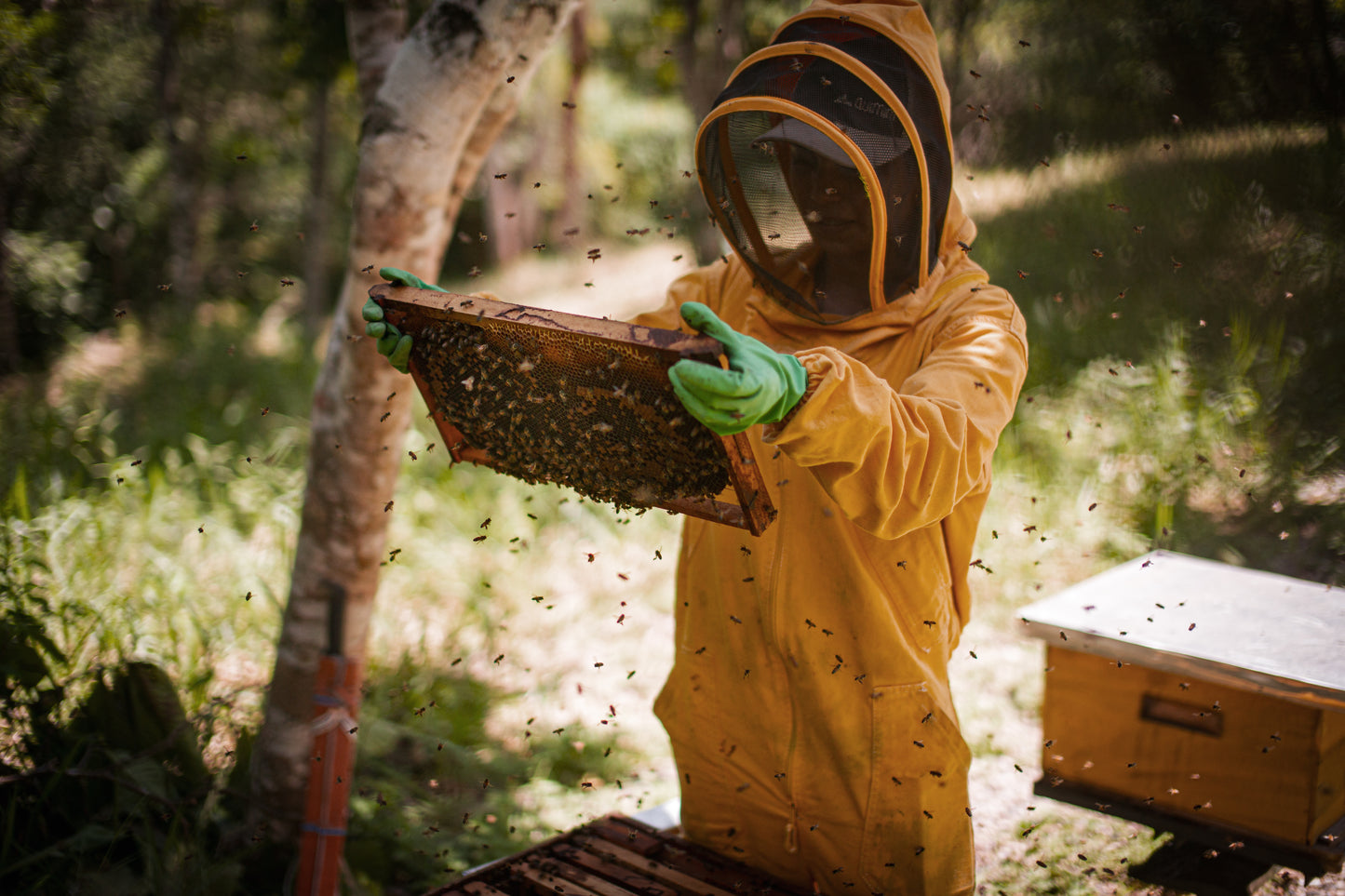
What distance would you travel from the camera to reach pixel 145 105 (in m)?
10.4

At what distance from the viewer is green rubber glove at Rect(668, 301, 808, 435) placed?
1.43 metres

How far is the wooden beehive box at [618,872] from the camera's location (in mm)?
2188

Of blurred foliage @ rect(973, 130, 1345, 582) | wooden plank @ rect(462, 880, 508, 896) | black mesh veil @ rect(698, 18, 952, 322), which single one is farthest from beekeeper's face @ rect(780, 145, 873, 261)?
blurred foliage @ rect(973, 130, 1345, 582)

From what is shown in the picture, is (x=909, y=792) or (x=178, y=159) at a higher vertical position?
(x=178, y=159)

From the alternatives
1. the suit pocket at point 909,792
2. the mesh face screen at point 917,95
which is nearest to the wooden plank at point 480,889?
the suit pocket at point 909,792

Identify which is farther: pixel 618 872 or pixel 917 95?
pixel 618 872

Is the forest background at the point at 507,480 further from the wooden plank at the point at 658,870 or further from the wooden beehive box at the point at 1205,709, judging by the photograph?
the wooden beehive box at the point at 1205,709

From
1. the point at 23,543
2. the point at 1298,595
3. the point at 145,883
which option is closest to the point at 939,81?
the point at 1298,595

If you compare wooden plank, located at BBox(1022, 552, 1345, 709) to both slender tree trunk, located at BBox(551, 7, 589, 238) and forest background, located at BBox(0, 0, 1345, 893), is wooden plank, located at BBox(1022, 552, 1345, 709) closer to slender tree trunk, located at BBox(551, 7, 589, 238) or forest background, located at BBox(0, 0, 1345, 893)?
forest background, located at BBox(0, 0, 1345, 893)

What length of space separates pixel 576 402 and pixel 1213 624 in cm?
233

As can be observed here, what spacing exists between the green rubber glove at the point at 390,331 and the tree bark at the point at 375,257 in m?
0.63

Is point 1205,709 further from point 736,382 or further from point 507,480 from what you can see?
point 507,480

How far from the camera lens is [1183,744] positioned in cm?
266

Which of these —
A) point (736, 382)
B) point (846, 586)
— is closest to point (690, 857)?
point (846, 586)
